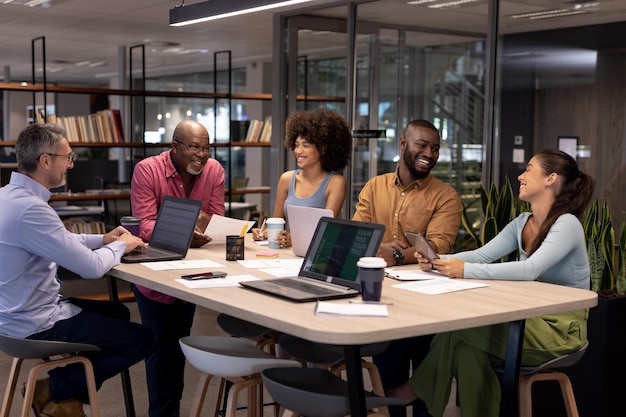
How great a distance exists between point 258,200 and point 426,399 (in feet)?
31.9

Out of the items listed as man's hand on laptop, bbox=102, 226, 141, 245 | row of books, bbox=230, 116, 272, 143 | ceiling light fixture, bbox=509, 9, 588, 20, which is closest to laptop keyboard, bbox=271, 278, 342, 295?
man's hand on laptop, bbox=102, 226, 141, 245

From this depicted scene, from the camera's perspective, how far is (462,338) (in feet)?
9.98

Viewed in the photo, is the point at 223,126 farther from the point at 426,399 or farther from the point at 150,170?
the point at 426,399

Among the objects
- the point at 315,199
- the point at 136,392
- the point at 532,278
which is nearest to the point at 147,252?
the point at 315,199

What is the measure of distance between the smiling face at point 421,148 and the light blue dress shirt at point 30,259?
1.41 meters

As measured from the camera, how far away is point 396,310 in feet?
8.14

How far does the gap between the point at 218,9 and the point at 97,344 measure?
7.81 ft

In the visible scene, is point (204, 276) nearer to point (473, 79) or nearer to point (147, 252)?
point (147, 252)

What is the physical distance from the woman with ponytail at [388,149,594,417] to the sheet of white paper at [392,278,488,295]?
76 millimetres

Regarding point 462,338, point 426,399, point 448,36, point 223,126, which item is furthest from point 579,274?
point 223,126

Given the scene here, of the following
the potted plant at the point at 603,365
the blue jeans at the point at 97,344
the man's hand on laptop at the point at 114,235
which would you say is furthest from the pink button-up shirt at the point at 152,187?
the potted plant at the point at 603,365

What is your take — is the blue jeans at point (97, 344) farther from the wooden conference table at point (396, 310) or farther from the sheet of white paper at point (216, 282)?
the sheet of white paper at point (216, 282)

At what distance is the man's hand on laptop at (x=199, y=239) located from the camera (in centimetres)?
377

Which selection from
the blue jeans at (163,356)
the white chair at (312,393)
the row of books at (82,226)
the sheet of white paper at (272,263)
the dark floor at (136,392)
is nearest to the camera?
the white chair at (312,393)
